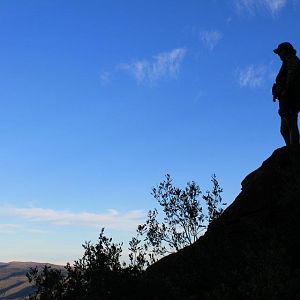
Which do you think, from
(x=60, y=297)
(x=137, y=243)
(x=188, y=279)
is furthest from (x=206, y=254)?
(x=137, y=243)

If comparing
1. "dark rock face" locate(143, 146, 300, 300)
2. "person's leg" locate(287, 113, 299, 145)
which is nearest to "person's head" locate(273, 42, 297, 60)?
"person's leg" locate(287, 113, 299, 145)

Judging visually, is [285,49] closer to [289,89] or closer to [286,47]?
[286,47]

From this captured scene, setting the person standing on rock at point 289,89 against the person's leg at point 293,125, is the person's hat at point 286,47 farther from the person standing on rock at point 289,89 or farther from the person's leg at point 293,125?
the person's leg at point 293,125

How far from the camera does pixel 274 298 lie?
24.3 ft

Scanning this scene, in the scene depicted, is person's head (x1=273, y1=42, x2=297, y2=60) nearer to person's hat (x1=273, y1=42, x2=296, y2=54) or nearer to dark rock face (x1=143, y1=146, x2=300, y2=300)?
person's hat (x1=273, y1=42, x2=296, y2=54)

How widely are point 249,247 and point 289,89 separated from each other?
24.5 feet

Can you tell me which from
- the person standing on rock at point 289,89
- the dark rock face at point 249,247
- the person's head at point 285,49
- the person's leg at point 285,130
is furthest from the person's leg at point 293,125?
the person's head at point 285,49

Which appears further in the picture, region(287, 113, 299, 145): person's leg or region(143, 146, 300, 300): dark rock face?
region(287, 113, 299, 145): person's leg

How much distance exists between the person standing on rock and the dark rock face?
3.03 ft

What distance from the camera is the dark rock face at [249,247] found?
31.7ft

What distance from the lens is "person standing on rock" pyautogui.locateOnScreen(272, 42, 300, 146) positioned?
1684 cm

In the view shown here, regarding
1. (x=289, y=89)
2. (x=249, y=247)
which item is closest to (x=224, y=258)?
(x=249, y=247)

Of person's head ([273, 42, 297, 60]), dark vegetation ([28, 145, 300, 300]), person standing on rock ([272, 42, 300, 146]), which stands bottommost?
dark vegetation ([28, 145, 300, 300])

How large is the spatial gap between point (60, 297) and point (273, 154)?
33.8 ft
